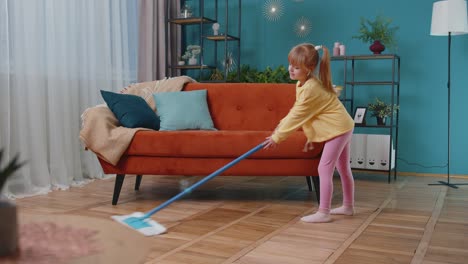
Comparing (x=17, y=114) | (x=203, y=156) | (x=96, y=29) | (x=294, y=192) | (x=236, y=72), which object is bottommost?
(x=294, y=192)

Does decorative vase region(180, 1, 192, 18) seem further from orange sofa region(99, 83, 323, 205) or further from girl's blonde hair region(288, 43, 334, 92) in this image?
girl's blonde hair region(288, 43, 334, 92)

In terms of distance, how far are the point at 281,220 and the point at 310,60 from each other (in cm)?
83

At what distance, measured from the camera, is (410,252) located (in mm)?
1880

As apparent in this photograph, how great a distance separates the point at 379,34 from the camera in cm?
396

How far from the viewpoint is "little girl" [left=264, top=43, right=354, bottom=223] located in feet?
7.70

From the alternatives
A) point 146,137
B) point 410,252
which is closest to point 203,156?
point 146,137

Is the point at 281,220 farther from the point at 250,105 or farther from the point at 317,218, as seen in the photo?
the point at 250,105

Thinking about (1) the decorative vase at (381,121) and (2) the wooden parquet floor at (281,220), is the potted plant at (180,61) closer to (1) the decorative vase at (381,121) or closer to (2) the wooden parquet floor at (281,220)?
(2) the wooden parquet floor at (281,220)

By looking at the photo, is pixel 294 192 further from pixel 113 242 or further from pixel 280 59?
pixel 113 242

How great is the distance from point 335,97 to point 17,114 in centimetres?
206

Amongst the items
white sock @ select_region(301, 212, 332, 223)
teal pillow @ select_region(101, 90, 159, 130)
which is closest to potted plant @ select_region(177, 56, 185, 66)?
teal pillow @ select_region(101, 90, 159, 130)

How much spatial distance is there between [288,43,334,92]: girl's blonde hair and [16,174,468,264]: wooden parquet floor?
0.75 meters

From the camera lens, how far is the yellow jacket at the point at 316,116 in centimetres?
233

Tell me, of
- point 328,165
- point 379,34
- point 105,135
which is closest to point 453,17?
point 379,34
